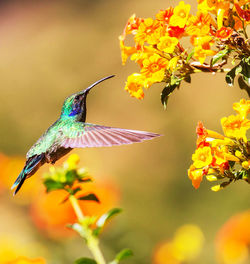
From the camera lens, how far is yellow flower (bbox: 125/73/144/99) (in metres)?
1.08

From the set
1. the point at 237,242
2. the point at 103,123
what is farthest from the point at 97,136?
the point at 103,123

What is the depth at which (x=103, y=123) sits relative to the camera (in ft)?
14.5

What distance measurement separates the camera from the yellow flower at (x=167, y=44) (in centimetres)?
99

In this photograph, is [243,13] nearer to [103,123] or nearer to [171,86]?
[171,86]

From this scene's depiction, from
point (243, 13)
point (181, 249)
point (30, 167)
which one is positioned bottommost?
point (181, 249)

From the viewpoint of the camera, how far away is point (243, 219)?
1.77m

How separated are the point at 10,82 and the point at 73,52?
79 centimetres

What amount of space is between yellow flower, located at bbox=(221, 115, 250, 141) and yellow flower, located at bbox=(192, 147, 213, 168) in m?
0.06

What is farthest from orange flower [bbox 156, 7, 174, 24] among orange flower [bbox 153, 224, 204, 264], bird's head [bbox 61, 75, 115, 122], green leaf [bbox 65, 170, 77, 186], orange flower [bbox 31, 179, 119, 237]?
orange flower [bbox 153, 224, 204, 264]

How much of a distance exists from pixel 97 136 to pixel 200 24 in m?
0.42

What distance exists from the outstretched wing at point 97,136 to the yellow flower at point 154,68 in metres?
0.12

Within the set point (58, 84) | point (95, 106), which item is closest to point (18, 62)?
point (58, 84)

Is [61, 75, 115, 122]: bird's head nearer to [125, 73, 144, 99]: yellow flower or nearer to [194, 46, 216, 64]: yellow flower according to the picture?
[125, 73, 144, 99]: yellow flower

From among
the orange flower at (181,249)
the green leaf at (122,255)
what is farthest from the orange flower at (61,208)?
the green leaf at (122,255)
